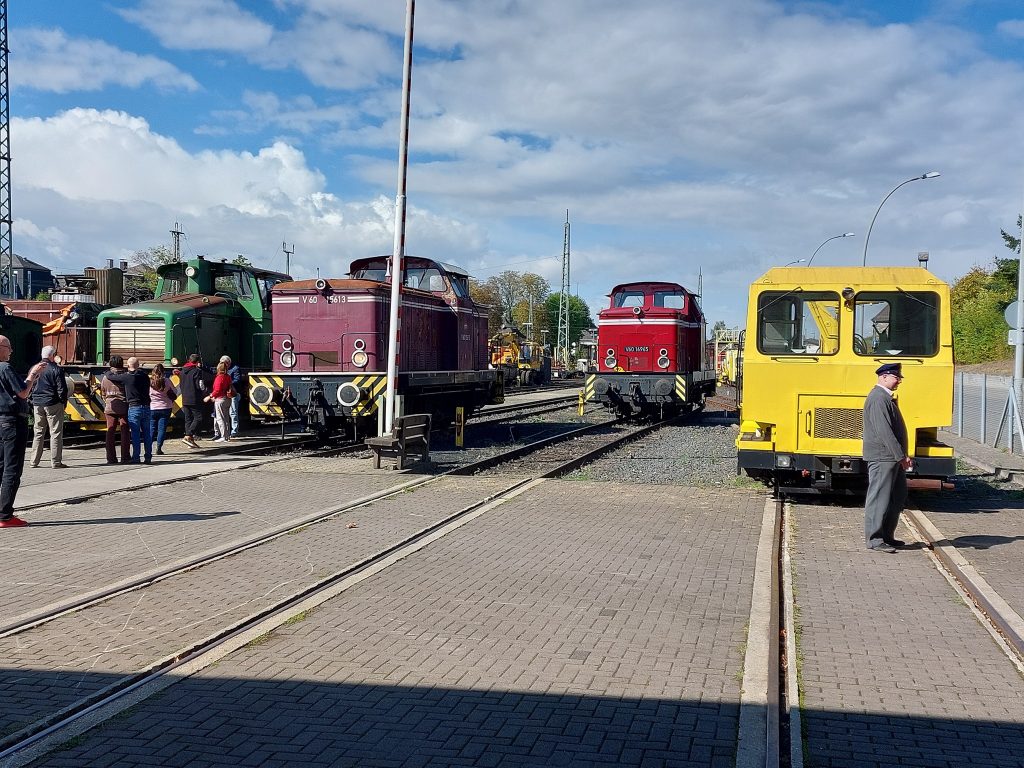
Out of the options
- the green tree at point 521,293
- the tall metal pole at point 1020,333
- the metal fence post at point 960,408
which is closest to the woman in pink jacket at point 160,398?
the tall metal pole at point 1020,333

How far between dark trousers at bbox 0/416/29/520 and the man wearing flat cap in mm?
8087

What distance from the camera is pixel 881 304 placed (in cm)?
1129

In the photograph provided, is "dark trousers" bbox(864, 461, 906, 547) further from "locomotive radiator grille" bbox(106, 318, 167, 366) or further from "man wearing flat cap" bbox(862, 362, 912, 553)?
"locomotive radiator grille" bbox(106, 318, 167, 366)

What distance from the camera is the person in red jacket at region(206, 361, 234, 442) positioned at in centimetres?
1672

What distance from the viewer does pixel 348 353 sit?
16938mm

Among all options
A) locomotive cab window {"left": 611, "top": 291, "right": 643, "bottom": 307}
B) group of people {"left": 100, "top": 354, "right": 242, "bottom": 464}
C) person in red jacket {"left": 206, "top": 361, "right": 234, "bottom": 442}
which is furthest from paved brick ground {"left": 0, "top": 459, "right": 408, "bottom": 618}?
locomotive cab window {"left": 611, "top": 291, "right": 643, "bottom": 307}

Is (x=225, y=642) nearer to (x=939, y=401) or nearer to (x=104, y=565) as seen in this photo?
(x=104, y=565)

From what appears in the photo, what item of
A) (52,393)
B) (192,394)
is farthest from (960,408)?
(52,393)

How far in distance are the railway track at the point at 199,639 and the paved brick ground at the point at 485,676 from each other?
0.53 ft

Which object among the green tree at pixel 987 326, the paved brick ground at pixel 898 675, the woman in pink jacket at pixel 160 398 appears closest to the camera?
the paved brick ground at pixel 898 675

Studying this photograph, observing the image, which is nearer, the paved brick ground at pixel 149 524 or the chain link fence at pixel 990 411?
the paved brick ground at pixel 149 524

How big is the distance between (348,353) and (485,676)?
12.3 metres

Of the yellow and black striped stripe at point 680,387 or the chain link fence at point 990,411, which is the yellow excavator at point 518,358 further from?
the chain link fence at point 990,411

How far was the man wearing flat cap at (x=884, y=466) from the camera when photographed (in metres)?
8.78
